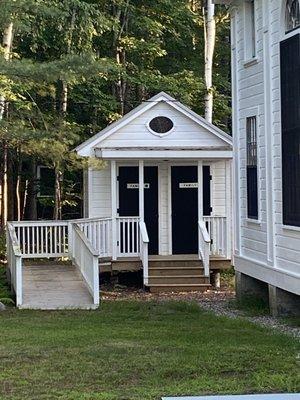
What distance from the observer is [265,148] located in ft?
44.2

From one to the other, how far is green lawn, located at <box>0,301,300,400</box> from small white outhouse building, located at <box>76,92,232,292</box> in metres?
6.38

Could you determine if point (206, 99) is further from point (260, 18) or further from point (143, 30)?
point (260, 18)

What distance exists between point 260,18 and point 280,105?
2.16 m

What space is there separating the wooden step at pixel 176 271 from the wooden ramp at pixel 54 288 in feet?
6.20

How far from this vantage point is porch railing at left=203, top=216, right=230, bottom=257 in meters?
19.0

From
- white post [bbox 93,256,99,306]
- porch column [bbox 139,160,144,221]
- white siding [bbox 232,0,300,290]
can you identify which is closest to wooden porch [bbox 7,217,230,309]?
porch column [bbox 139,160,144,221]

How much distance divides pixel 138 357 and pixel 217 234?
426 inches

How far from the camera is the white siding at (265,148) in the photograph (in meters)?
12.7

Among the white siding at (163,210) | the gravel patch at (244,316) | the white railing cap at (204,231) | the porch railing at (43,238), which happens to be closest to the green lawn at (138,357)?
the gravel patch at (244,316)

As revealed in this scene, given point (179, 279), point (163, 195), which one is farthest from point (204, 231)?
point (163, 195)

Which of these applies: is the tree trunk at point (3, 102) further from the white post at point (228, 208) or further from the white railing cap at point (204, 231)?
the white post at point (228, 208)

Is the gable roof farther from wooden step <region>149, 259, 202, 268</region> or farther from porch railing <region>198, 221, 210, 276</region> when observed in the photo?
wooden step <region>149, 259, 202, 268</region>

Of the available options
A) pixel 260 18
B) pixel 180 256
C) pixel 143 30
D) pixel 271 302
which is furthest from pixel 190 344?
pixel 143 30

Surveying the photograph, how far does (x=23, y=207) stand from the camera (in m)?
29.8
